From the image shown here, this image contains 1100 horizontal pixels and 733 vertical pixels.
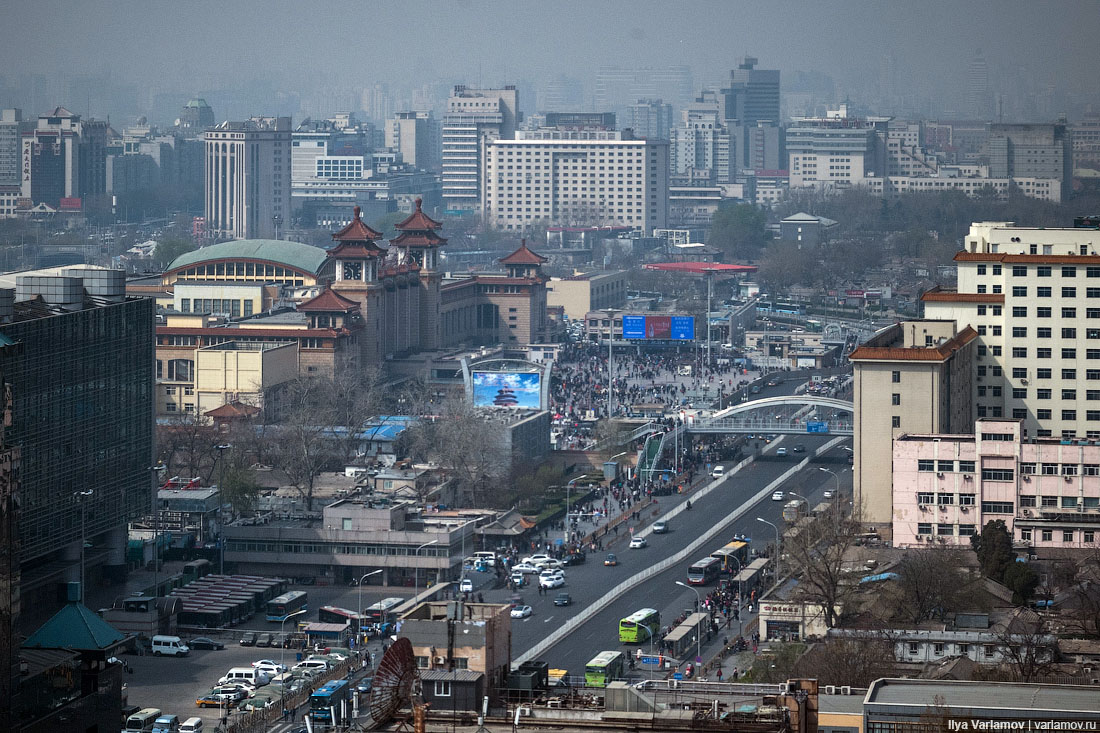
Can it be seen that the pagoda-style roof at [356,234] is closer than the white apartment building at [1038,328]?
No

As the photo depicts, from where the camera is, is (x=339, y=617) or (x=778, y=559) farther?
(x=778, y=559)

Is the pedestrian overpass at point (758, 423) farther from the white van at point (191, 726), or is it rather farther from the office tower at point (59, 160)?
the office tower at point (59, 160)

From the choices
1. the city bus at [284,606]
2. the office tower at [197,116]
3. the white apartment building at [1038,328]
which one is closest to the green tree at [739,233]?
the office tower at [197,116]

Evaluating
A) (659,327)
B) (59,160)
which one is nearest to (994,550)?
(659,327)

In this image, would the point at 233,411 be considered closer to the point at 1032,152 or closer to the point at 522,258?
the point at 522,258

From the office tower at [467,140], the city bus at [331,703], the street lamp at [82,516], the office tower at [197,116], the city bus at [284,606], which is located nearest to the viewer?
the city bus at [331,703]

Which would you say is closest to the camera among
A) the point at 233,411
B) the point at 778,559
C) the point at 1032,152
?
the point at 778,559

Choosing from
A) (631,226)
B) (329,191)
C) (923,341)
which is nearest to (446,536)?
(923,341)
